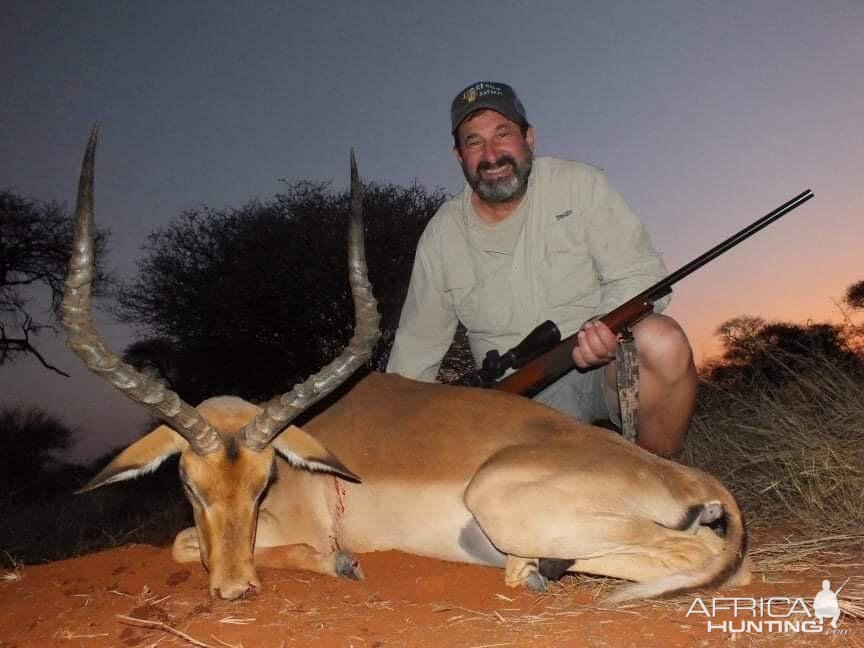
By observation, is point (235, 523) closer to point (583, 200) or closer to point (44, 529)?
point (583, 200)

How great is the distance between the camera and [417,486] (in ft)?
10.6

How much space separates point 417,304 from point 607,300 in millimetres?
1278

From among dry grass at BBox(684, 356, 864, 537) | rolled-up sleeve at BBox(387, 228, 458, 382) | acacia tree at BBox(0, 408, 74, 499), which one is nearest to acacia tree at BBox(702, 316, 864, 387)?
dry grass at BBox(684, 356, 864, 537)

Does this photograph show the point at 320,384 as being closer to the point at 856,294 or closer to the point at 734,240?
the point at 734,240

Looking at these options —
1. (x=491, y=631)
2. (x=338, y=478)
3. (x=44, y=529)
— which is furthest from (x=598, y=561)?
(x=44, y=529)

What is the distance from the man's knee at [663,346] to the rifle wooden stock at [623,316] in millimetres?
85

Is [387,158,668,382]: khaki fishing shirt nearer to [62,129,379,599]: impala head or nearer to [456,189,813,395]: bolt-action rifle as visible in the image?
[456,189,813,395]: bolt-action rifle

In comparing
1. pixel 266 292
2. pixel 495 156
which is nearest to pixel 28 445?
pixel 266 292

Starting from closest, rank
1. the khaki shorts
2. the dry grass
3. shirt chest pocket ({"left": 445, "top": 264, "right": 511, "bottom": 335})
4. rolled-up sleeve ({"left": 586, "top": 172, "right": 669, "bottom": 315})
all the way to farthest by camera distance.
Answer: the dry grass, rolled-up sleeve ({"left": 586, "top": 172, "right": 669, "bottom": 315}), the khaki shorts, shirt chest pocket ({"left": 445, "top": 264, "right": 511, "bottom": 335})

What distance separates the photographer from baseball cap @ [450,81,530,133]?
4734 mm

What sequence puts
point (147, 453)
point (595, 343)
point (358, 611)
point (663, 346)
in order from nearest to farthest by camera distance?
point (358, 611) → point (147, 453) → point (595, 343) → point (663, 346)

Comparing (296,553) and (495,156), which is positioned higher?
(495,156)

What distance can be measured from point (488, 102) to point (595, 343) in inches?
66.8

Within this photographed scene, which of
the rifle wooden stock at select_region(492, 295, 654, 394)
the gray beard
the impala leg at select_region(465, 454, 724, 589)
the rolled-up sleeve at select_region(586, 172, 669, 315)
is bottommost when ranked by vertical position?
the impala leg at select_region(465, 454, 724, 589)
